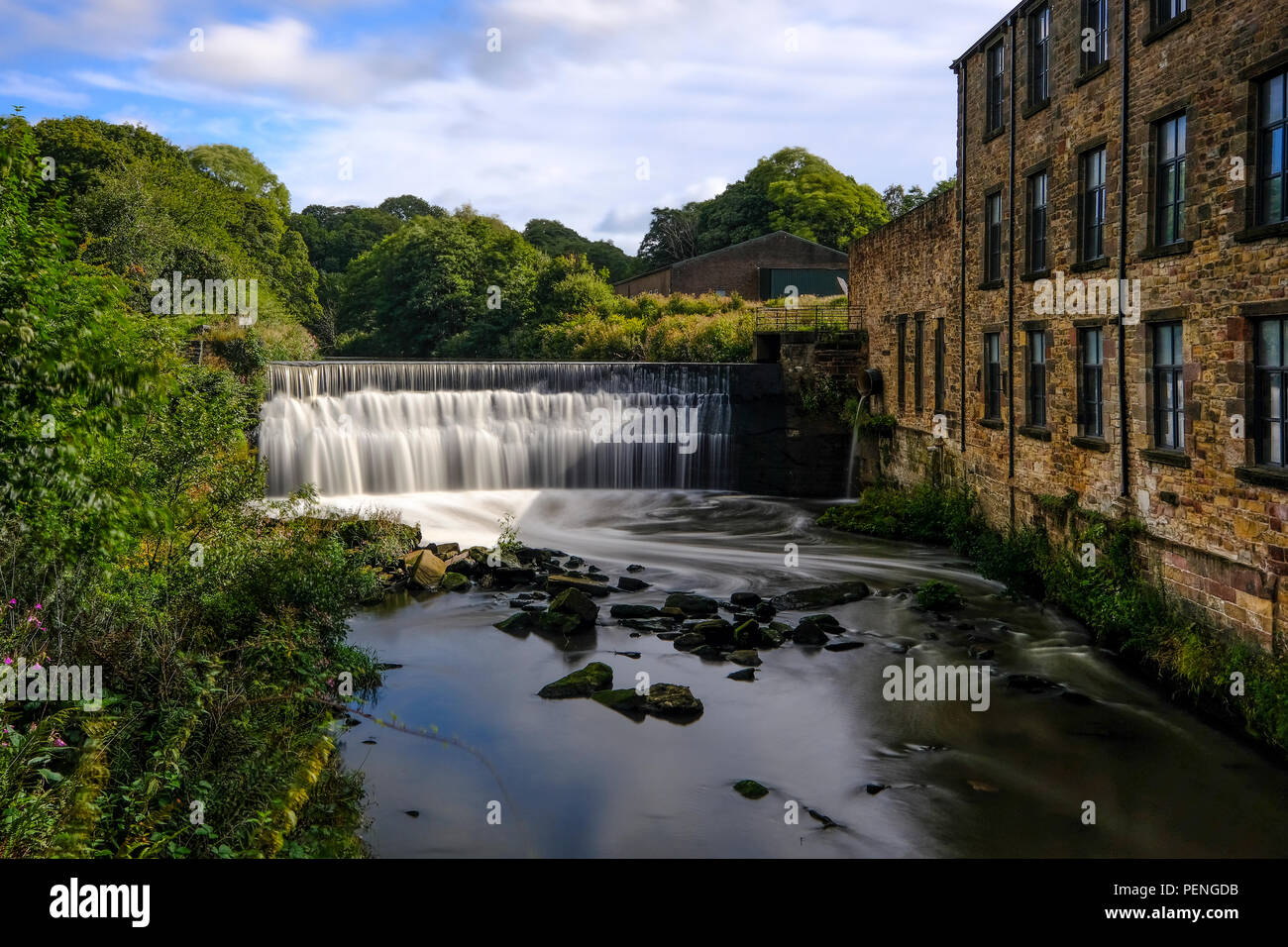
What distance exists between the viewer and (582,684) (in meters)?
15.1

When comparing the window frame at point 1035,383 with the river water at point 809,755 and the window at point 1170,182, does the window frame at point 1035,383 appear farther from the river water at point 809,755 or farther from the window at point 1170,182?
the window at point 1170,182

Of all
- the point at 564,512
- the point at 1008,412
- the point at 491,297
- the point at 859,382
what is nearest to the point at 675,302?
the point at 491,297

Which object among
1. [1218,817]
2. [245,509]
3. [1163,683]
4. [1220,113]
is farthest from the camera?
[245,509]

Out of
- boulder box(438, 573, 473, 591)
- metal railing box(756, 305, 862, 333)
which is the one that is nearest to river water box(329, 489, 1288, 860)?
boulder box(438, 573, 473, 591)

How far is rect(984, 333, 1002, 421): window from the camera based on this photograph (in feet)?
74.3

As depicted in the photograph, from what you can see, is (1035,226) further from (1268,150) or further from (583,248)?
(583,248)

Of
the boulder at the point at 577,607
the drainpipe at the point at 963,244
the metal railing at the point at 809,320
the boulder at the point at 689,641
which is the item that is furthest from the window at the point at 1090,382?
the metal railing at the point at 809,320

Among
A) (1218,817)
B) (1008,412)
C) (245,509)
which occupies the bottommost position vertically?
(1218,817)

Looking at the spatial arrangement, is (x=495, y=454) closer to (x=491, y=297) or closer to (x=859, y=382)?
(x=859, y=382)

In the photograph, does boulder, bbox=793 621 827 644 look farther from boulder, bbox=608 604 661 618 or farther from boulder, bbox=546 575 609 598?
boulder, bbox=546 575 609 598

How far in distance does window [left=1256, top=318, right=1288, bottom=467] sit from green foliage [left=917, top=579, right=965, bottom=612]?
6956mm

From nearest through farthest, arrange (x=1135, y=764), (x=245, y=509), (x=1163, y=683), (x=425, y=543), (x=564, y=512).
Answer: (x=1135, y=764)
(x=1163, y=683)
(x=245, y=509)
(x=425, y=543)
(x=564, y=512)

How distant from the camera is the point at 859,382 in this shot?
106 ft

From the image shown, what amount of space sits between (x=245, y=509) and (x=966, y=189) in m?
17.3
